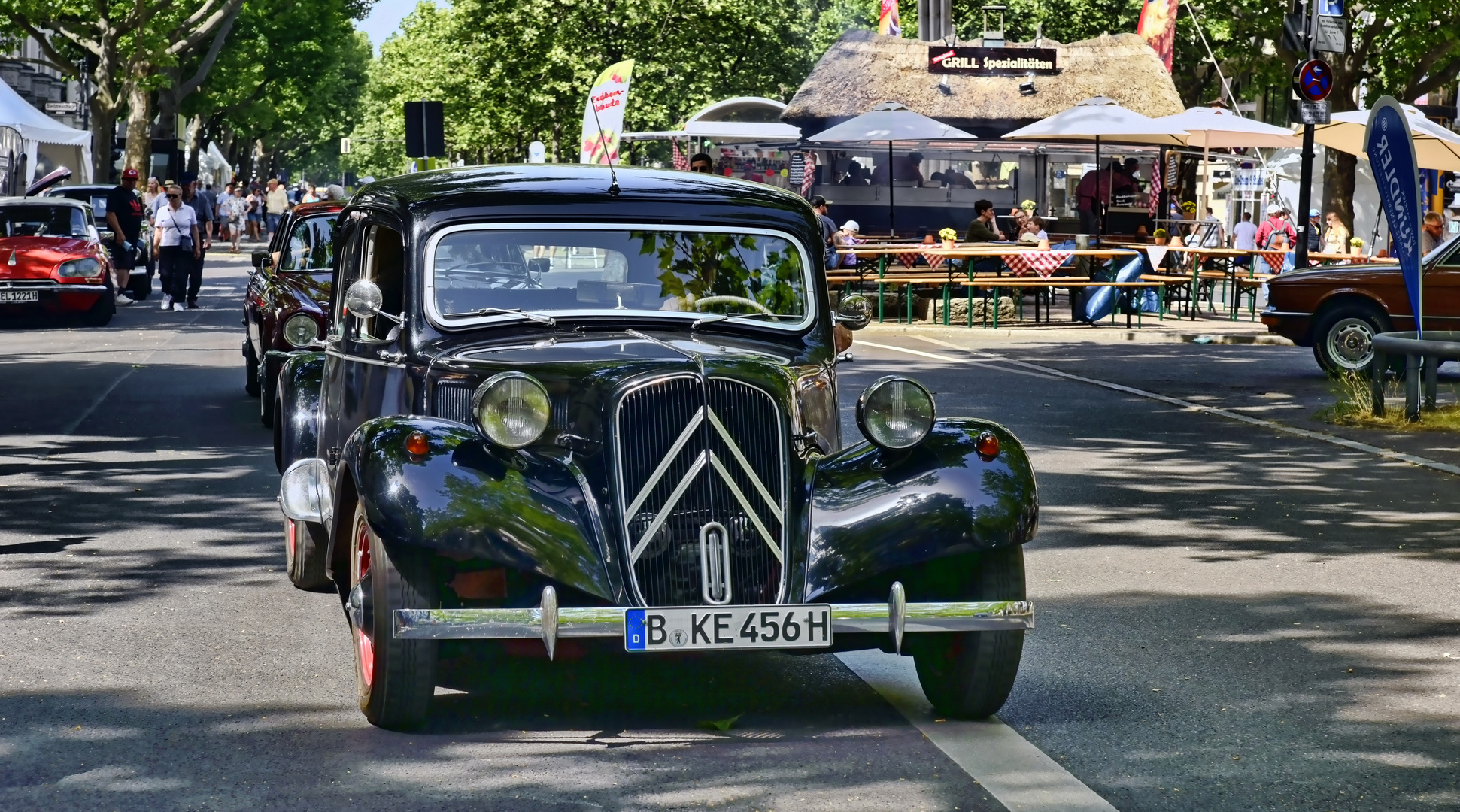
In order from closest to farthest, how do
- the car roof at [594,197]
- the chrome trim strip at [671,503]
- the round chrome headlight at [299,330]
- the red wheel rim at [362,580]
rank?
the chrome trim strip at [671,503] < the red wheel rim at [362,580] < the car roof at [594,197] < the round chrome headlight at [299,330]

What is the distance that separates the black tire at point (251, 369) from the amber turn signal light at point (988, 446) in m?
9.69

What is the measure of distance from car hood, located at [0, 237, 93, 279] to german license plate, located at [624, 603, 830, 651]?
19.1 meters

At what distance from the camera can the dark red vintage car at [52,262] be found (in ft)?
73.6

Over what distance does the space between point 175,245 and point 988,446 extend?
71.8 feet

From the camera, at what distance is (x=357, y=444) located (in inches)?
223

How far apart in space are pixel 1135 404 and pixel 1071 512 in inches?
232

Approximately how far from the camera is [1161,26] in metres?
41.7

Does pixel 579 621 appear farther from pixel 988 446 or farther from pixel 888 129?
pixel 888 129

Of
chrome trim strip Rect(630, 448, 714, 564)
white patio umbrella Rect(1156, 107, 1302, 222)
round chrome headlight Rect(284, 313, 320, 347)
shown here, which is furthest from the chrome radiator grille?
white patio umbrella Rect(1156, 107, 1302, 222)

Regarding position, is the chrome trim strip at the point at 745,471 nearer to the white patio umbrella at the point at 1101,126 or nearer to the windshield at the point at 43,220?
the windshield at the point at 43,220

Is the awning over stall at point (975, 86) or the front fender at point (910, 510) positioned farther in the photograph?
the awning over stall at point (975, 86)

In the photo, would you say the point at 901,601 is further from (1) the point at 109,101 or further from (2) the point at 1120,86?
(1) the point at 109,101

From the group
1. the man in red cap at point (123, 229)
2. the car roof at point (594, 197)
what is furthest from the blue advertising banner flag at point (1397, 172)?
the man in red cap at point (123, 229)

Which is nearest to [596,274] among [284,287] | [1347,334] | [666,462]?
[666,462]
